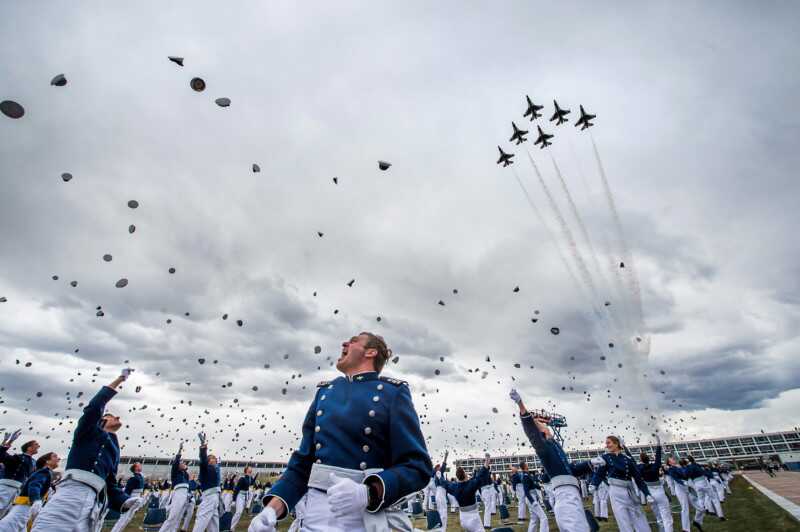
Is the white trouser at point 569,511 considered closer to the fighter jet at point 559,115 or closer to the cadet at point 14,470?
the cadet at point 14,470

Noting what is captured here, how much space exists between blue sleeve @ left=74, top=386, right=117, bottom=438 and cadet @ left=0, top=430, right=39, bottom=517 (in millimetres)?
7673

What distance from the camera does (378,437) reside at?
2982 mm

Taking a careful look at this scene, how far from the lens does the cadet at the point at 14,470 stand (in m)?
12.1

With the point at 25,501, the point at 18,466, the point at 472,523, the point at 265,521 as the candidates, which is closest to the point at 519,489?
the point at 472,523

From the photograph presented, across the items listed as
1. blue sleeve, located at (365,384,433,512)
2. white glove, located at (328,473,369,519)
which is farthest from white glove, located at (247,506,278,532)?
blue sleeve, located at (365,384,433,512)

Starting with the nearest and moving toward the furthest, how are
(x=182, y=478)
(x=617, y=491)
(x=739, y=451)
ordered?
(x=617, y=491) → (x=182, y=478) → (x=739, y=451)

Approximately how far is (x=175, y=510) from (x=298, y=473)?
1749 cm

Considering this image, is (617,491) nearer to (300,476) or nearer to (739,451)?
(300,476)

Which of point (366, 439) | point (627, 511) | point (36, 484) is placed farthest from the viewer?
point (627, 511)

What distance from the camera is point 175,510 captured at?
16109 millimetres

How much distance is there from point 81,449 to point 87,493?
2.55 ft

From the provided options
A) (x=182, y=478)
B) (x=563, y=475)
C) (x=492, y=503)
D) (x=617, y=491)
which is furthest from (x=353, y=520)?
(x=492, y=503)

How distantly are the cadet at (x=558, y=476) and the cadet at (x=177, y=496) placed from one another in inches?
537

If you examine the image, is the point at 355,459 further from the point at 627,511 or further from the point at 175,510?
the point at 175,510
